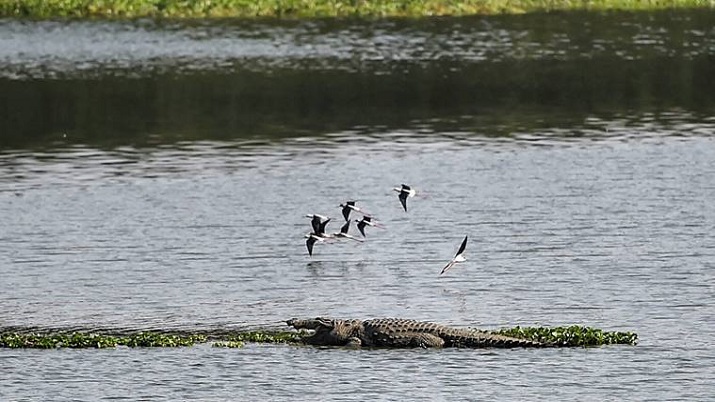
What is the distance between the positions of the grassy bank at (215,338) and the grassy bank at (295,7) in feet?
176

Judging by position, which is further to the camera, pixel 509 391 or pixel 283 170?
pixel 283 170

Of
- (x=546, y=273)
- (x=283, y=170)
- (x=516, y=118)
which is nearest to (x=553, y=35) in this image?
(x=516, y=118)

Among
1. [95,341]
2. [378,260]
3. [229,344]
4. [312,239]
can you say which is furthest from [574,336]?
[312,239]

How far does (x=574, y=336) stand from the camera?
2494 cm

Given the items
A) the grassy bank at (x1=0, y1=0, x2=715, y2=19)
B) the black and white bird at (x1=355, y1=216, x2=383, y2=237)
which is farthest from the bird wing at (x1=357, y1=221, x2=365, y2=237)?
the grassy bank at (x1=0, y1=0, x2=715, y2=19)

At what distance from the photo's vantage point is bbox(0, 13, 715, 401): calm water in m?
24.2

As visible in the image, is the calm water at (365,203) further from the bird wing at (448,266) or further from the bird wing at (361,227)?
the bird wing at (361,227)

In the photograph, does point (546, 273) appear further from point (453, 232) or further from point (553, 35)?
point (553, 35)

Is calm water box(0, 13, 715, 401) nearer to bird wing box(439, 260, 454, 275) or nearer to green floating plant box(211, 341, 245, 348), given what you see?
bird wing box(439, 260, 454, 275)

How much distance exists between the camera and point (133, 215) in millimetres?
37375

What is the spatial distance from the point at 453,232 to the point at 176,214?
6.50 metres

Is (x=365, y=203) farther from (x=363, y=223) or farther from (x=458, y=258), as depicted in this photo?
(x=458, y=258)

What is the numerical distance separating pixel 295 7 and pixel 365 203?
138 feet

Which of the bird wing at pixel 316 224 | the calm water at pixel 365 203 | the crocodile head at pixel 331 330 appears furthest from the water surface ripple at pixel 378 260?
the bird wing at pixel 316 224
